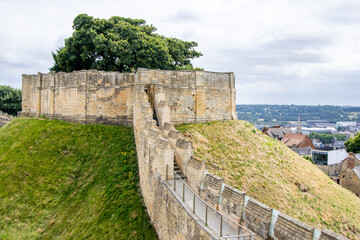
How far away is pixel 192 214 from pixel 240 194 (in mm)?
1919

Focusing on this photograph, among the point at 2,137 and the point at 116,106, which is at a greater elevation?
the point at 116,106

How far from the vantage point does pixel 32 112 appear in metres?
31.0

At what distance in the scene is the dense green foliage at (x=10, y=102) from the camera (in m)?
54.8

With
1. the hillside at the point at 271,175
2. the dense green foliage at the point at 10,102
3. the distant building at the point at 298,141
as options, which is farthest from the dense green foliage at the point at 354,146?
the dense green foliage at the point at 10,102

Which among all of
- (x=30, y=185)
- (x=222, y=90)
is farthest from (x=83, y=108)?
(x=222, y=90)

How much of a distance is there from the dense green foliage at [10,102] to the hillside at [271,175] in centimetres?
→ 4765

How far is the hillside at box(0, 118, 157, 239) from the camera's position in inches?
573

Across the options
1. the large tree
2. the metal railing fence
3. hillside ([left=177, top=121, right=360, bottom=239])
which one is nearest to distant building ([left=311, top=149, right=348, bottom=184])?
hillside ([left=177, top=121, right=360, bottom=239])

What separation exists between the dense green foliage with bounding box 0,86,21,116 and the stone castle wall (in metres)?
34.6

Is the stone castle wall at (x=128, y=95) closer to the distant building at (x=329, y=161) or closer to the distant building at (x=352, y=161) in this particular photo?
the distant building at (x=352, y=161)

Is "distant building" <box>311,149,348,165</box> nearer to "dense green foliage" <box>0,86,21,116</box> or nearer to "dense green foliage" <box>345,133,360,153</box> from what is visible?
"dense green foliage" <box>345,133,360,153</box>

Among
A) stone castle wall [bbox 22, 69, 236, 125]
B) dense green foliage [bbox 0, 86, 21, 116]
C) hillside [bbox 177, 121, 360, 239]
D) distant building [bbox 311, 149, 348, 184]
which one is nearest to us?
hillside [bbox 177, 121, 360, 239]

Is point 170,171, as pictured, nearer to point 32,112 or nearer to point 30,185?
point 30,185

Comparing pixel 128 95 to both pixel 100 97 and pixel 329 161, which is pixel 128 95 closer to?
pixel 100 97
